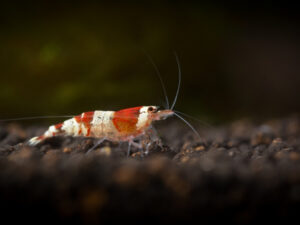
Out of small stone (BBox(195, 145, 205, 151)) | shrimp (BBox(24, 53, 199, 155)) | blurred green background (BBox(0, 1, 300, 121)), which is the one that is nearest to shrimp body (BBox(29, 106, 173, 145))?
shrimp (BBox(24, 53, 199, 155))

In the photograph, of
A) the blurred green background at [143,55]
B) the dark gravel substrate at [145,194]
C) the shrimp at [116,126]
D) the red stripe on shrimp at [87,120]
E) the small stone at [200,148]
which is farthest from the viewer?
the blurred green background at [143,55]

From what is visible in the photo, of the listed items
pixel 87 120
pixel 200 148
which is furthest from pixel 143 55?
pixel 200 148

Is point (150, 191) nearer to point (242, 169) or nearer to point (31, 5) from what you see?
point (242, 169)

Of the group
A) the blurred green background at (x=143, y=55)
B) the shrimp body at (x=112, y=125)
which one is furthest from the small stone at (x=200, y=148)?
the blurred green background at (x=143, y=55)

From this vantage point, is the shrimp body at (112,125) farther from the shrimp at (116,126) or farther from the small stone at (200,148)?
the small stone at (200,148)

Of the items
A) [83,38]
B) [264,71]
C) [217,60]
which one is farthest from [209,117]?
[83,38]

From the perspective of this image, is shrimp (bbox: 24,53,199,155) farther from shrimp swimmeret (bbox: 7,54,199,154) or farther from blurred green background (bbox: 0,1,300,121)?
blurred green background (bbox: 0,1,300,121)

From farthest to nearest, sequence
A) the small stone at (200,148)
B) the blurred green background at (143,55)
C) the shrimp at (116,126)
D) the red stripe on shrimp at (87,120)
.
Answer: the blurred green background at (143,55) → the red stripe on shrimp at (87,120) → the shrimp at (116,126) → the small stone at (200,148)

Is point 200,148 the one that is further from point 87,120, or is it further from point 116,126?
point 87,120
